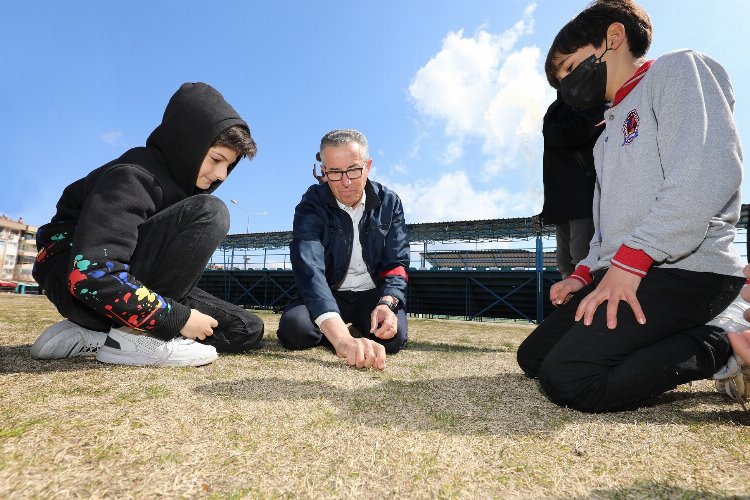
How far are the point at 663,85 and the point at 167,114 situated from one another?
6.89 ft

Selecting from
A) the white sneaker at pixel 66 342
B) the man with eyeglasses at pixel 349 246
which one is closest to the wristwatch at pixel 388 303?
the man with eyeglasses at pixel 349 246

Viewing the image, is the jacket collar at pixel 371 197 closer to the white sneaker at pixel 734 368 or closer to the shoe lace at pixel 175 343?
Answer: the shoe lace at pixel 175 343

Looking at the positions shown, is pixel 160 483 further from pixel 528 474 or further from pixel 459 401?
pixel 459 401

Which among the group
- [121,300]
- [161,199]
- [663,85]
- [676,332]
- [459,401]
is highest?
[663,85]

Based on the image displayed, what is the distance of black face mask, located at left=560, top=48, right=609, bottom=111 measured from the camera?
1.73 m

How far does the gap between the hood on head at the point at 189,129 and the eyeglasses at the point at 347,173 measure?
62cm

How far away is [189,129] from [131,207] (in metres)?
0.46

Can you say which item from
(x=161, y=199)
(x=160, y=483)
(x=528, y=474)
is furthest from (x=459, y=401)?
(x=161, y=199)

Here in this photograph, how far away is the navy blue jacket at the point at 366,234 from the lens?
2.50 m

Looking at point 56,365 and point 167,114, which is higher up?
point 167,114

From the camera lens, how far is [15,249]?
141 ft

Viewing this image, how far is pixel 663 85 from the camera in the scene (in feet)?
4.77

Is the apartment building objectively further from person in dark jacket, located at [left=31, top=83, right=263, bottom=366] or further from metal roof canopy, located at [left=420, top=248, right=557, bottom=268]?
person in dark jacket, located at [left=31, top=83, right=263, bottom=366]

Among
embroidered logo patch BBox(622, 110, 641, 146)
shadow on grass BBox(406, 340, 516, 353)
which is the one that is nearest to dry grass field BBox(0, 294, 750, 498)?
embroidered logo patch BBox(622, 110, 641, 146)
